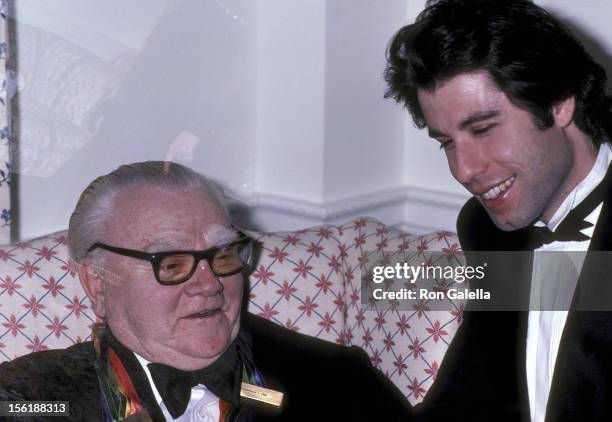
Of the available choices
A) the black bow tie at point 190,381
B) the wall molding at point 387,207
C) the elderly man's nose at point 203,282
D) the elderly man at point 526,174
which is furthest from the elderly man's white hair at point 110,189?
the wall molding at point 387,207

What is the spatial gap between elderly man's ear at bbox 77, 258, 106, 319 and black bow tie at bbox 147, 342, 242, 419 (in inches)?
5.4

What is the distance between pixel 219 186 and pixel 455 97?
1.48ft

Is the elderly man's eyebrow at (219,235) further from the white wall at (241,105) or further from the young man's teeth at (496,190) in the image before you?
the young man's teeth at (496,190)

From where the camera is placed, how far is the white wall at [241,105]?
5.91 ft

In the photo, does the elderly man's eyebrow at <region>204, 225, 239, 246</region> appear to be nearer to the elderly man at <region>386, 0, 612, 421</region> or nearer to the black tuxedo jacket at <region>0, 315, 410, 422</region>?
the black tuxedo jacket at <region>0, 315, 410, 422</region>

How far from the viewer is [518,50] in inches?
58.6

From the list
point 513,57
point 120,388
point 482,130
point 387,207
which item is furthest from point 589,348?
point 387,207

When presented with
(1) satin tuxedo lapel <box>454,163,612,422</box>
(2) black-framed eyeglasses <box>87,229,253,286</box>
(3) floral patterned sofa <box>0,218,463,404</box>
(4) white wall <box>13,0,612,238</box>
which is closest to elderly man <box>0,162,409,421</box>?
(2) black-framed eyeglasses <box>87,229,253,286</box>

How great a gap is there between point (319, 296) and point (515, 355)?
1.56 feet

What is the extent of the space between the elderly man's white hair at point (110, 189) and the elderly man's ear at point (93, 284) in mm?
19

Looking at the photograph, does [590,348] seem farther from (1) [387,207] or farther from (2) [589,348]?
(1) [387,207]

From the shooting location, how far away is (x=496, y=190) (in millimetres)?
1487

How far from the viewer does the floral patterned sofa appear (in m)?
1.69

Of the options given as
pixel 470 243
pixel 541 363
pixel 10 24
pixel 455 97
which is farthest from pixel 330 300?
pixel 10 24
